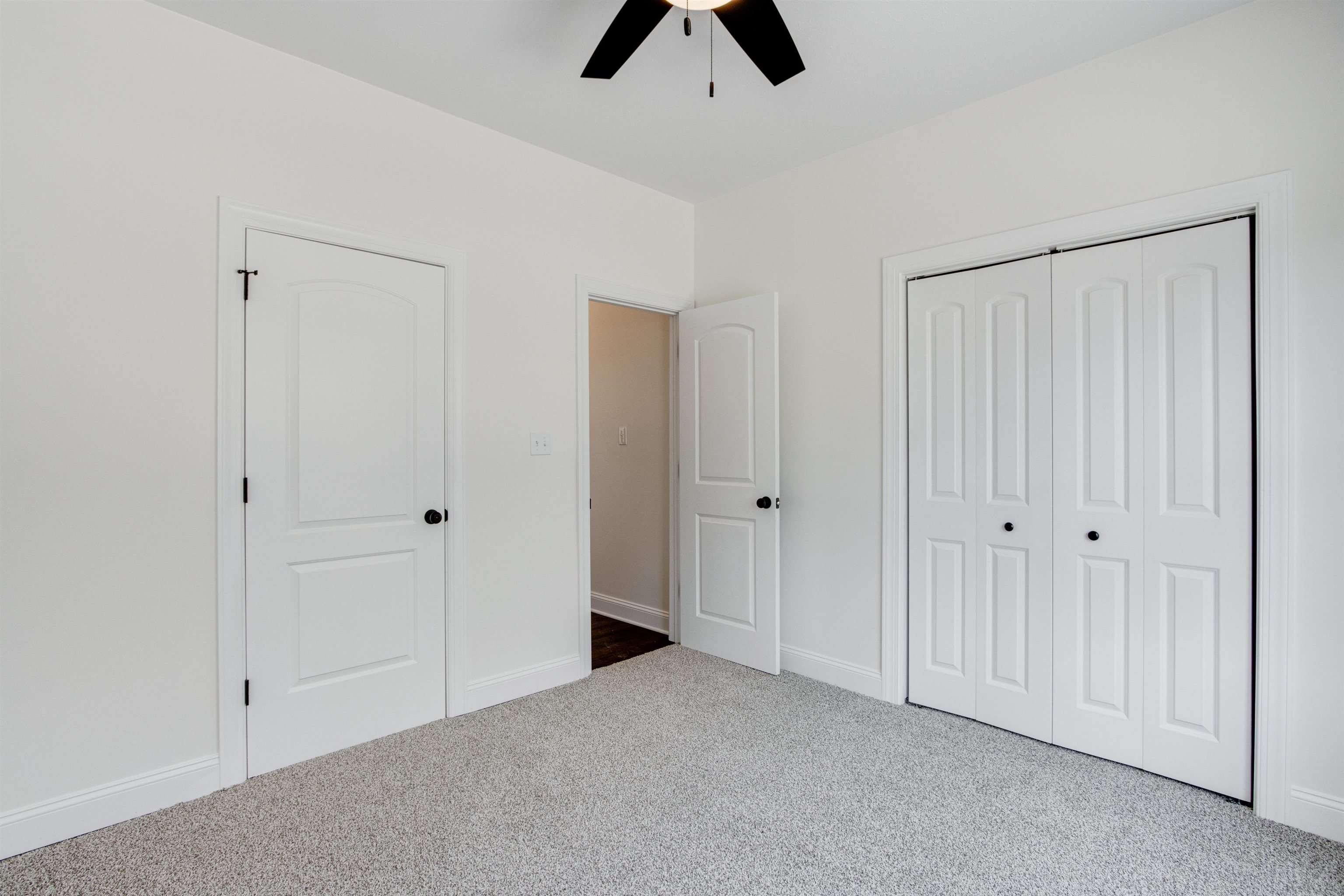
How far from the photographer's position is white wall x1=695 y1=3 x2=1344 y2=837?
1.98 m

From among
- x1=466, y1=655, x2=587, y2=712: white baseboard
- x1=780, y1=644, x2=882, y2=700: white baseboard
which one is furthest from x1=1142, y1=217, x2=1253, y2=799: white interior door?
x1=466, y1=655, x2=587, y2=712: white baseboard

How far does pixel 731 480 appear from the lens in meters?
3.51

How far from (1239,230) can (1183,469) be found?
804mm

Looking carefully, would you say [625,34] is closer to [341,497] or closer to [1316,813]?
[341,497]

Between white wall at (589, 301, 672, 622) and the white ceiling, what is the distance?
1347 millimetres

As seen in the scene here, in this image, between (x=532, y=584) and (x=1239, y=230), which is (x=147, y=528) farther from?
(x=1239, y=230)

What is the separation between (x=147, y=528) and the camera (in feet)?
6.87

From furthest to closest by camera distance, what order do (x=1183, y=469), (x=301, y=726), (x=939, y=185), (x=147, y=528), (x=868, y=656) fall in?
(x=868, y=656)
(x=939, y=185)
(x=301, y=726)
(x=1183, y=469)
(x=147, y=528)

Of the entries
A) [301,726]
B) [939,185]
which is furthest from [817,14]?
[301,726]

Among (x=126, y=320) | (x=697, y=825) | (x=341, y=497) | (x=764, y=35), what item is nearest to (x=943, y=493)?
(x=697, y=825)

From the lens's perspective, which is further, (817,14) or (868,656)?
(868,656)

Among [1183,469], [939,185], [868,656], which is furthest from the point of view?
[868,656]

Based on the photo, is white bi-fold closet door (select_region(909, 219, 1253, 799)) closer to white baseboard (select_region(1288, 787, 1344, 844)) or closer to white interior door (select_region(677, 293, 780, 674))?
white baseboard (select_region(1288, 787, 1344, 844))

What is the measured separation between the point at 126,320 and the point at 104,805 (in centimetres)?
151
